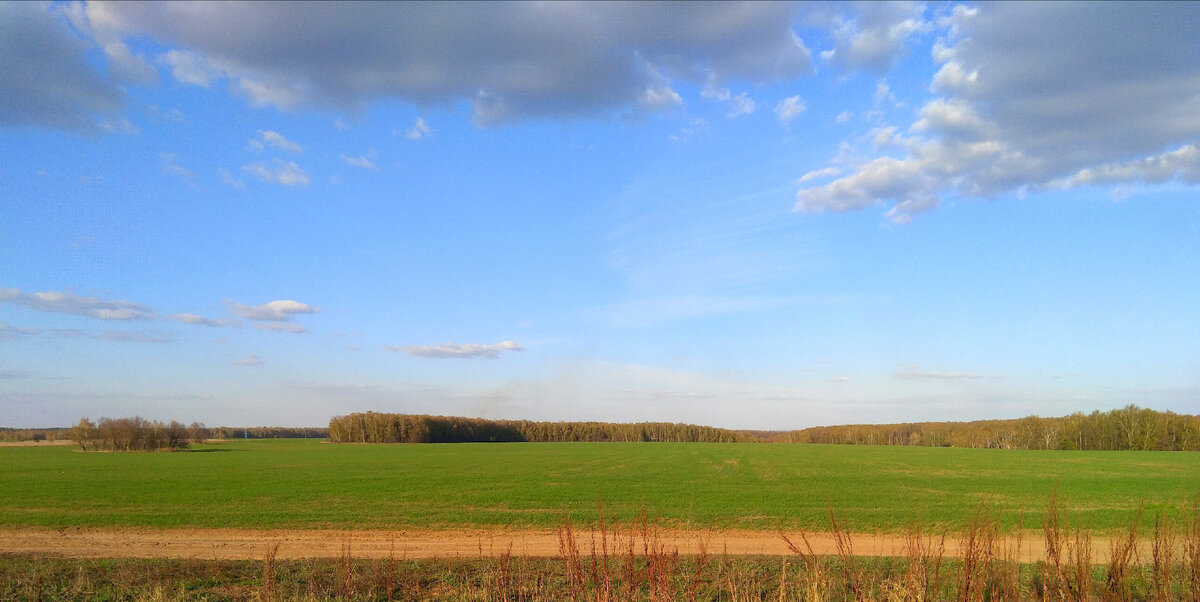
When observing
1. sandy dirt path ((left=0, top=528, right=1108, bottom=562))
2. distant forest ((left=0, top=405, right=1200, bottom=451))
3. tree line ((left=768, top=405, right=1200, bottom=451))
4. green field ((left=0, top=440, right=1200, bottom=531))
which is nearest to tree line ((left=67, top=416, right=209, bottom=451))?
distant forest ((left=0, top=405, right=1200, bottom=451))

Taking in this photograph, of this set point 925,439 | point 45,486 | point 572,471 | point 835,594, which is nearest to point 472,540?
point 835,594

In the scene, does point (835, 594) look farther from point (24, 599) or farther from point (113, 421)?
point (113, 421)

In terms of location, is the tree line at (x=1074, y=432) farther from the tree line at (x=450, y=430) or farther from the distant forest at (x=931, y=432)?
the tree line at (x=450, y=430)

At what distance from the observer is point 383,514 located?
1008 inches

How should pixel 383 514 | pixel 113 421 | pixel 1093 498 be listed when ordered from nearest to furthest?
pixel 383 514 < pixel 1093 498 < pixel 113 421

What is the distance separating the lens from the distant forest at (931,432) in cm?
10688

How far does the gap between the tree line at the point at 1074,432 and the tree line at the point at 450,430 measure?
168ft

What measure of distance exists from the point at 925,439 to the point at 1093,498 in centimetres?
14164

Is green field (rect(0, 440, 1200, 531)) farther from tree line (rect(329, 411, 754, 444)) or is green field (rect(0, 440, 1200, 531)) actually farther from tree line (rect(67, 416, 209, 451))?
tree line (rect(329, 411, 754, 444))

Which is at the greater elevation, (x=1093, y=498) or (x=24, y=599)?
(x=24, y=599)

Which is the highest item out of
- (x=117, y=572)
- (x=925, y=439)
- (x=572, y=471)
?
(x=117, y=572)

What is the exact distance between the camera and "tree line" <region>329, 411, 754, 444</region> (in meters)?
152

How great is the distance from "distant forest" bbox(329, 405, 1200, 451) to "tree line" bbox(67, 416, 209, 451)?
181 feet

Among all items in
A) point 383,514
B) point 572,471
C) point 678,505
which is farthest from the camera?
point 572,471
